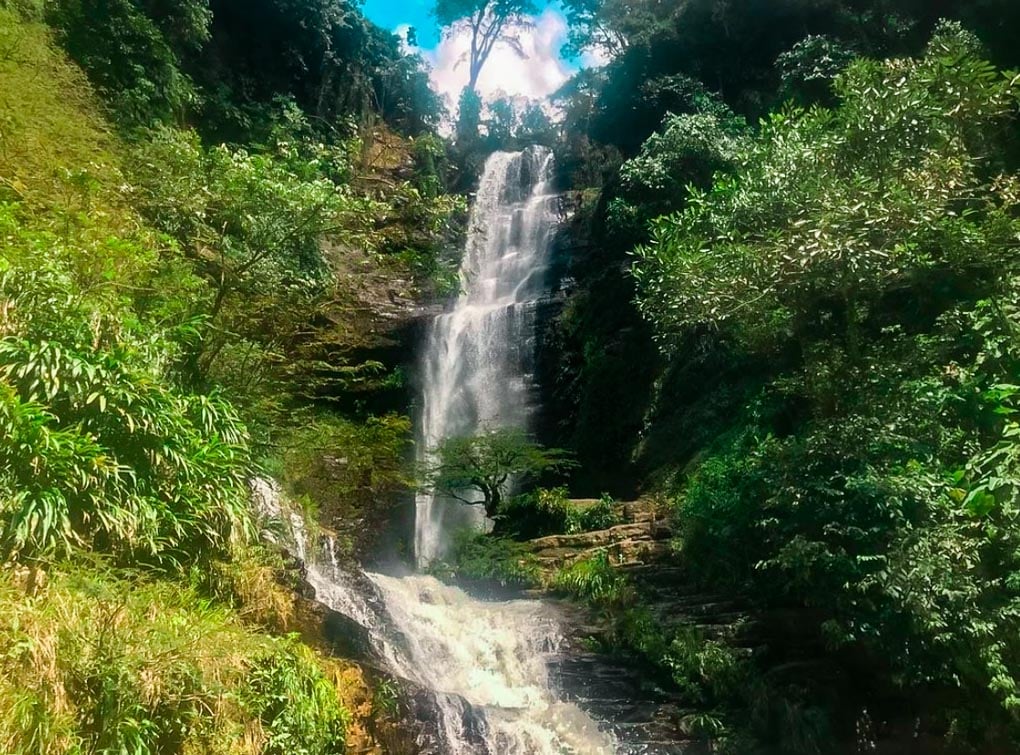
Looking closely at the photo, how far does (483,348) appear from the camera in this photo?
19.8 meters

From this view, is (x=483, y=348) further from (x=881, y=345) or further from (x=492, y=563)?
(x=881, y=345)

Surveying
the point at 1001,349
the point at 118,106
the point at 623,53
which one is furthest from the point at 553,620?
the point at 623,53

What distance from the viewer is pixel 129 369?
5191 millimetres

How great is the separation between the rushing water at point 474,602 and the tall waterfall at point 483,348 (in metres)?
0.03

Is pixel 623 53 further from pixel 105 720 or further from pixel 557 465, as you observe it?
pixel 105 720

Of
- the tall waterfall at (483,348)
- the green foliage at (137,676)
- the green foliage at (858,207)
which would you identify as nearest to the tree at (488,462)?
the tall waterfall at (483,348)

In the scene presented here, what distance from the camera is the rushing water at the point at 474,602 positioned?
25.9ft

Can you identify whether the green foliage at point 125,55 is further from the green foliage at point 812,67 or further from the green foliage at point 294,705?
the green foliage at point 812,67

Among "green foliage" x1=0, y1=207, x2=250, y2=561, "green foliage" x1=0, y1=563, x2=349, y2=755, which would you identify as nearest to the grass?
"green foliage" x1=0, y1=207, x2=250, y2=561

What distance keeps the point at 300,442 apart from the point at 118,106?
7.13m

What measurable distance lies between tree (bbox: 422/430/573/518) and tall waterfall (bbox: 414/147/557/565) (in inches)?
58.5

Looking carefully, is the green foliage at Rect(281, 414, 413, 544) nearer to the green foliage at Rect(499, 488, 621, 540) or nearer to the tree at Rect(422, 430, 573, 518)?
the tree at Rect(422, 430, 573, 518)

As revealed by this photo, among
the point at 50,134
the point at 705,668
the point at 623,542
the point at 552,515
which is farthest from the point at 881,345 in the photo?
the point at 50,134

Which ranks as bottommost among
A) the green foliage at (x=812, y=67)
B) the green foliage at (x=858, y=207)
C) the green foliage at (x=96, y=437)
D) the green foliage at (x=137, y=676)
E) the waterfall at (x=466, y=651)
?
the waterfall at (x=466, y=651)
